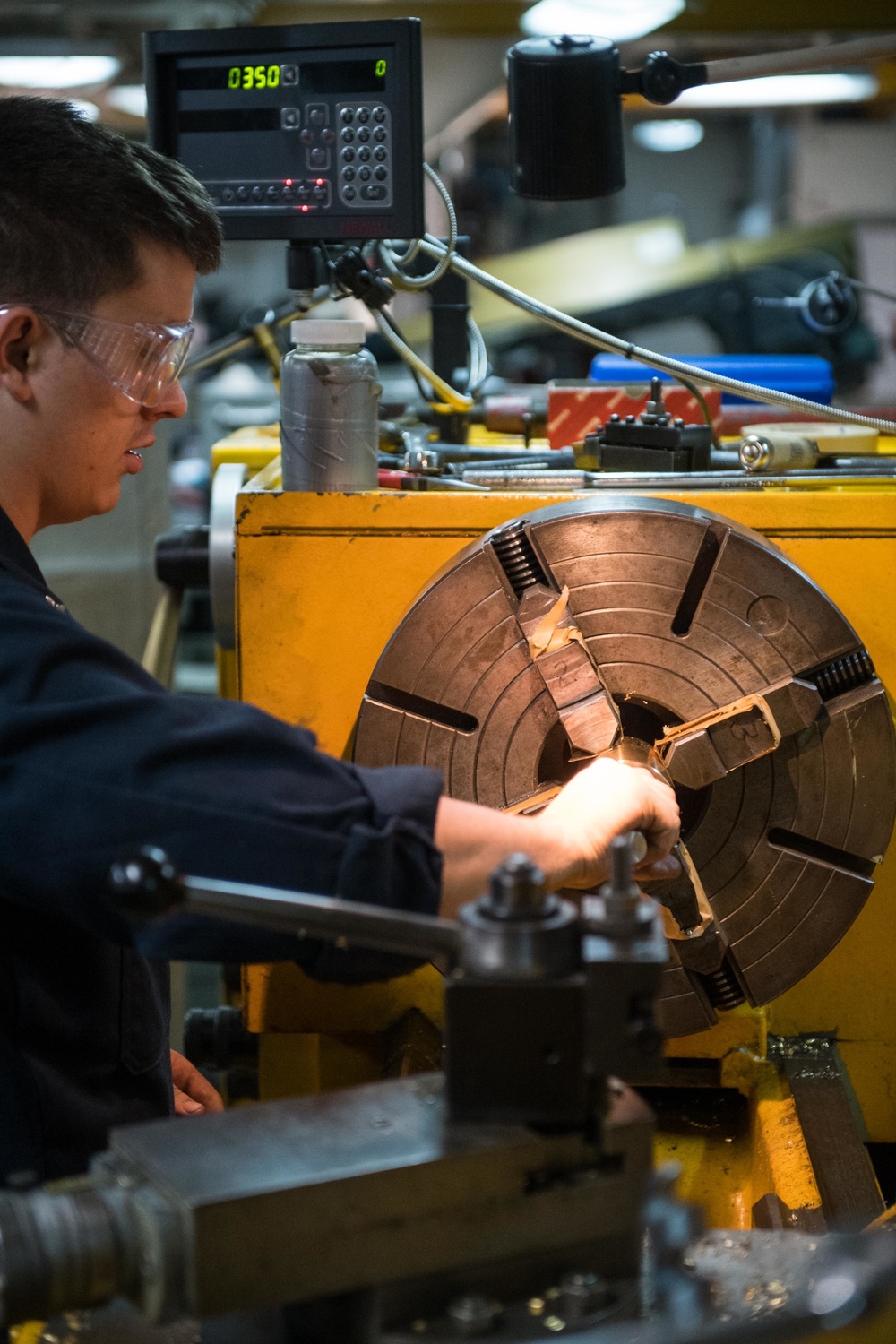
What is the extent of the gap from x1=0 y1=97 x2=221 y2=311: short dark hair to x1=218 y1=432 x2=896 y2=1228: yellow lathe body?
1.10 ft

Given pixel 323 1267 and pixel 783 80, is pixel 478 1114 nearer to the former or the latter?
pixel 323 1267

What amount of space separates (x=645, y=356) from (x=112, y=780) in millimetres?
931

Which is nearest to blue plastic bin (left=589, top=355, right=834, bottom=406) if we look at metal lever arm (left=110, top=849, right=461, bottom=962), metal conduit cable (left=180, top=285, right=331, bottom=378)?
metal conduit cable (left=180, top=285, right=331, bottom=378)

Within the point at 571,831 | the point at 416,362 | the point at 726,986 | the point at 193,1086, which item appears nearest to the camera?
the point at 571,831

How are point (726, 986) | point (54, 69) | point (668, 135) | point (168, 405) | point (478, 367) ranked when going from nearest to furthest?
point (168, 405) → point (726, 986) → point (478, 367) → point (54, 69) → point (668, 135)

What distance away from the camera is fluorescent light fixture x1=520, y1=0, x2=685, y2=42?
138 inches

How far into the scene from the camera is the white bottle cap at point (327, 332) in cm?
137

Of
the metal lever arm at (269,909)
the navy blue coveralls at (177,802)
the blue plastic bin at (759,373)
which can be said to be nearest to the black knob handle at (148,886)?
the metal lever arm at (269,909)

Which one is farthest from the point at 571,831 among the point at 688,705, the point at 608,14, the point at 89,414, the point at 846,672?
the point at 608,14

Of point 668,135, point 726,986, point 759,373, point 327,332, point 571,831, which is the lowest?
point 726,986

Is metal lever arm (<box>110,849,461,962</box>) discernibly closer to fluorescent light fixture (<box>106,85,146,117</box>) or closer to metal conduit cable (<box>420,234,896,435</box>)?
metal conduit cable (<box>420,234,896,435</box>)

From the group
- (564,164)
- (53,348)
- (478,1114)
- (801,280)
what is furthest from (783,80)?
(478,1114)

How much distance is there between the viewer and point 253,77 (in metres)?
1.46

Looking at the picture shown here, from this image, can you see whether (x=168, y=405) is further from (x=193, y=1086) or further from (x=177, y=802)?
(x=193, y=1086)
